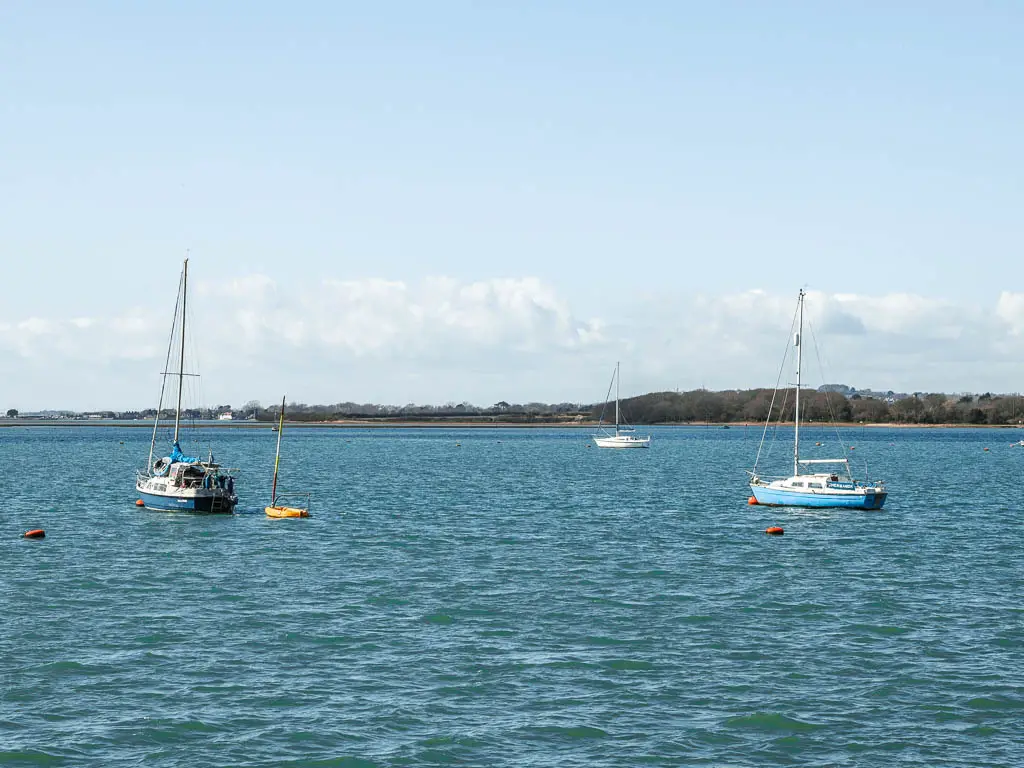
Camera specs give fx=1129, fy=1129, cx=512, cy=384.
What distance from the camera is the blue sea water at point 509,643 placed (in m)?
28.5

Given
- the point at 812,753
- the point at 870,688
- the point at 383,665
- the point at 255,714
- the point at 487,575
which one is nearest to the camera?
the point at 812,753

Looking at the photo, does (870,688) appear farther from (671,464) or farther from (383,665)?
(671,464)

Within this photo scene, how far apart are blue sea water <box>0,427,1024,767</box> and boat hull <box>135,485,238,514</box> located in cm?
112

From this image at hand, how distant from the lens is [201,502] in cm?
7988

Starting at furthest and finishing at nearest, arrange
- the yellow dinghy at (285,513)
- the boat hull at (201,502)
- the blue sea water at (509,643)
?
1. the yellow dinghy at (285,513)
2. the boat hull at (201,502)
3. the blue sea water at (509,643)

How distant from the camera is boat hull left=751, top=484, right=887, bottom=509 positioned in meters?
88.2

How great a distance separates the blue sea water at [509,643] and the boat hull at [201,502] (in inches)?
A: 44.2

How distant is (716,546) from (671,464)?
358ft

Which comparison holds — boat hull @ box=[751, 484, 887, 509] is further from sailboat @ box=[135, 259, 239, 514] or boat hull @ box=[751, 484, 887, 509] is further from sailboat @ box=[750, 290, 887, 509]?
sailboat @ box=[135, 259, 239, 514]

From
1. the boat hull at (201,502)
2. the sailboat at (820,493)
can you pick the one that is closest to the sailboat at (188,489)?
the boat hull at (201,502)

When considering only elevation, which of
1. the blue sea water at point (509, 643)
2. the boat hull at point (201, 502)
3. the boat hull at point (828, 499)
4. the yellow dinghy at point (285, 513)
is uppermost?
the boat hull at point (828, 499)

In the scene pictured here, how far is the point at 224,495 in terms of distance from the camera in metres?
80.4

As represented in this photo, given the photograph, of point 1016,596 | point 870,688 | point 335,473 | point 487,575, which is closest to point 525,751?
point 870,688

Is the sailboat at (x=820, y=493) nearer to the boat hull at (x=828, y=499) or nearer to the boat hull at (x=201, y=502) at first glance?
the boat hull at (x=828, y=499)
